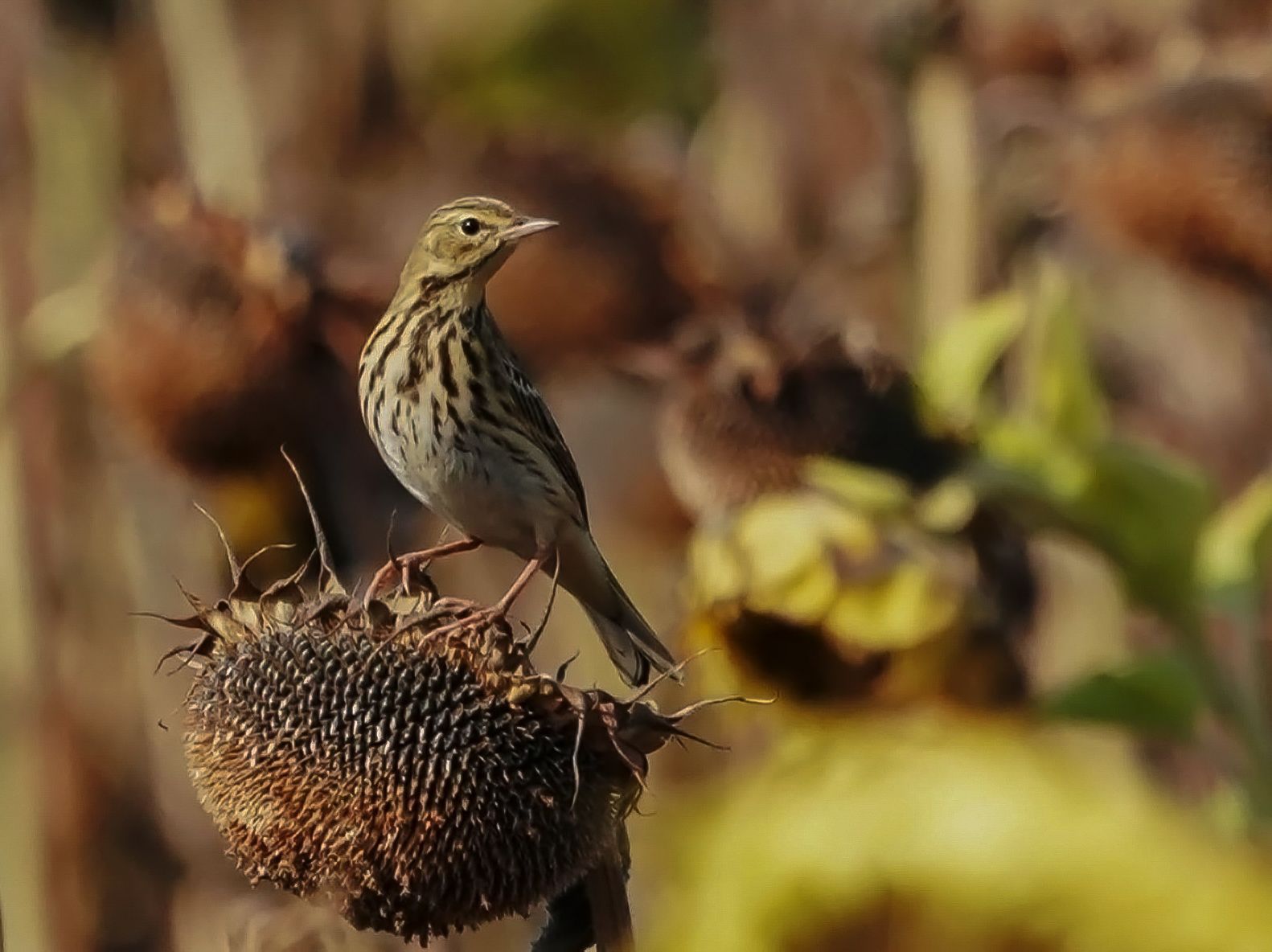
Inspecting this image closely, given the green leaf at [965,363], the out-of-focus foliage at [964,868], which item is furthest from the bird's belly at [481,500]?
the out-of-focus foliage at [964,868]

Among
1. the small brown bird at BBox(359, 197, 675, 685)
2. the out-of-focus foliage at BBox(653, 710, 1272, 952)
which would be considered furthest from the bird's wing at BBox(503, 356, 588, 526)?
the out-of-focus foliage at BBox(653, 710, 1272, 952)

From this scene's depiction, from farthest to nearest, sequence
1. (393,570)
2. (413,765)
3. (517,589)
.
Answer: (517,589), (393,570), (413,765)

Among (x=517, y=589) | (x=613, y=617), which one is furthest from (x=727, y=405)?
(x=517, y=589)

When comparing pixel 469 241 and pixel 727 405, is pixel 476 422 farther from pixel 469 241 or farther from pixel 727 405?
pixel 727 405

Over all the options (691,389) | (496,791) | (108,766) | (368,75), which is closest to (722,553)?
(691,389)

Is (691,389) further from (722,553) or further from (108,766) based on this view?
(108,766)

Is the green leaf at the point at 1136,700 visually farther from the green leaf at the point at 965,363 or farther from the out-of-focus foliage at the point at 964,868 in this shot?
the out-of-focus foliage at the point at 964,868
